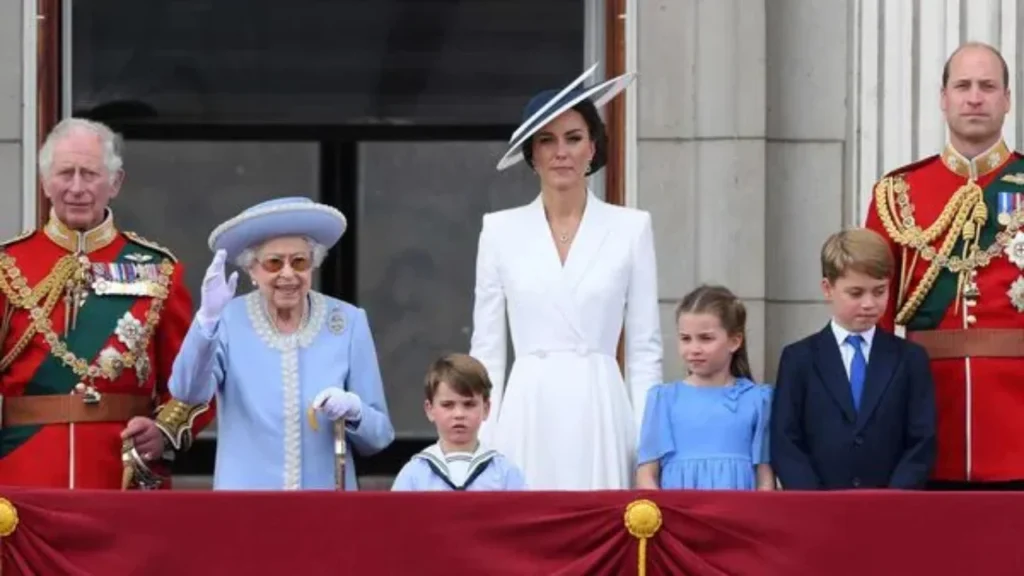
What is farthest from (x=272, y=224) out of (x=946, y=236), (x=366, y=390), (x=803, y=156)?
(x=803, y=156)

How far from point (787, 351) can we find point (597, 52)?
8.15 feet

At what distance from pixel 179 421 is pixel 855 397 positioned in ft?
5.95

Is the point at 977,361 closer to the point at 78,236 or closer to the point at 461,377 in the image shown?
the point at 461,377

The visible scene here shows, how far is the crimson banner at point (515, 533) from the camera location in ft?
23.8

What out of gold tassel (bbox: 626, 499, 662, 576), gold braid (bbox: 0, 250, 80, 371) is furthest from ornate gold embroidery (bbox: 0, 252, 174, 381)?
gold tassel (bbox: 626, 499, 662, 576)

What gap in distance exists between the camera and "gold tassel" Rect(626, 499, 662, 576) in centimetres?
724

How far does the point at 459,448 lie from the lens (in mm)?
7863

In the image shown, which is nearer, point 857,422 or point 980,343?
point 857,422

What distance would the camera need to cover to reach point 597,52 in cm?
1026

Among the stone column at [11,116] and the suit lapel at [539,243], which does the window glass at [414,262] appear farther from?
the suit lapel at [539,243]

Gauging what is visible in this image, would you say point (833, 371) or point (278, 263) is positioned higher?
point (278, 263)

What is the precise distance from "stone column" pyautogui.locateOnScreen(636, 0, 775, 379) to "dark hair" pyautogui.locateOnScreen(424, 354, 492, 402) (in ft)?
6.75

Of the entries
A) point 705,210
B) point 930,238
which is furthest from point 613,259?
point 705,210

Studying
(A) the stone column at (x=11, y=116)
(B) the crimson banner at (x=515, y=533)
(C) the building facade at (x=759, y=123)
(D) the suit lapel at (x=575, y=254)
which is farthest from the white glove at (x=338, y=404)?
(A) the stone column at (x=11, y=116)
